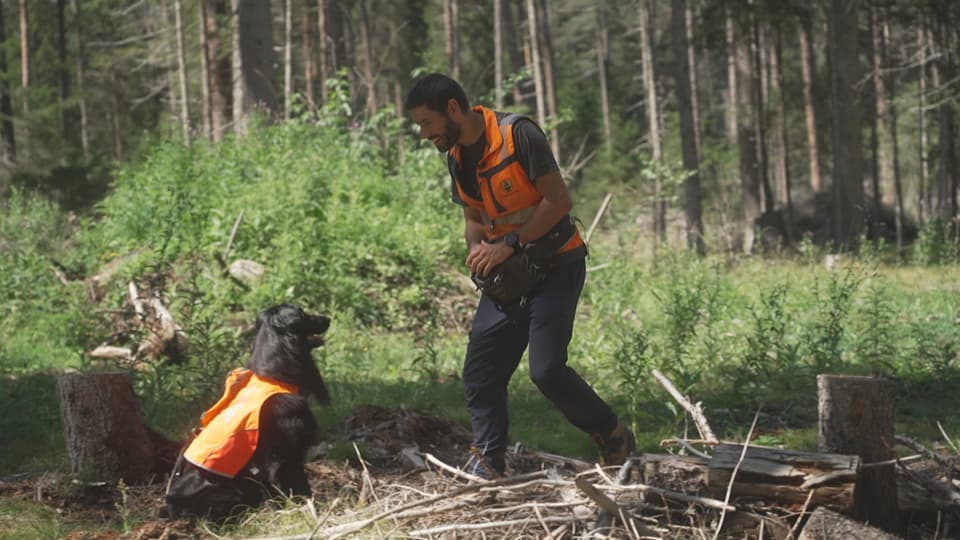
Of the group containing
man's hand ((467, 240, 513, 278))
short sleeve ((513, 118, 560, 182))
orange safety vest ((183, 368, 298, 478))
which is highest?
short sleeve ((513, 118, 560, 182))

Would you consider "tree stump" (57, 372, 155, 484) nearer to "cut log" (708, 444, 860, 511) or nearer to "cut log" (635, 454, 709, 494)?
"cut log" (635, 454, 709, 494)

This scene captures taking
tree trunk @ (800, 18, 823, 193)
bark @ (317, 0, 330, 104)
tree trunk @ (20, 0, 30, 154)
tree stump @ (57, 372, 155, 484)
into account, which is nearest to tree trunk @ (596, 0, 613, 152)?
tree trunk @ (800, 18, 823, 193)

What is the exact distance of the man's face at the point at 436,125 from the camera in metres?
4.44

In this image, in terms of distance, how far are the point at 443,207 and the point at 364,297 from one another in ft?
8.59

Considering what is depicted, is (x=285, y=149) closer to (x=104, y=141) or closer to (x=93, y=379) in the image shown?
(x=93, y=379)

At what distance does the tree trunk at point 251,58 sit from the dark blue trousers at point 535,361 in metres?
11.8

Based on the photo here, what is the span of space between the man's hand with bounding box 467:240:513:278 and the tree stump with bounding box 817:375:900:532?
1.59m

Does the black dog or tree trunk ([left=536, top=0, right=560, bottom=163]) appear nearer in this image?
the black dog

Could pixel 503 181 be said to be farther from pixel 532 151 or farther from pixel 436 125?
pixel 436 125

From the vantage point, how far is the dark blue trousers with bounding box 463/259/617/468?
14.8 ft

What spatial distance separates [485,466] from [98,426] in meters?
2.38

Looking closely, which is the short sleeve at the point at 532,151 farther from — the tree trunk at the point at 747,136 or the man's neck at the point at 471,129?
the tree trunk at the point at 747,136

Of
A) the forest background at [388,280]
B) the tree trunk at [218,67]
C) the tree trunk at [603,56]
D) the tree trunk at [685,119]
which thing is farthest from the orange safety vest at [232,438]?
the tree trunk at [603,56]

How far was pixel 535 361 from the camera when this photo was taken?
452cm
